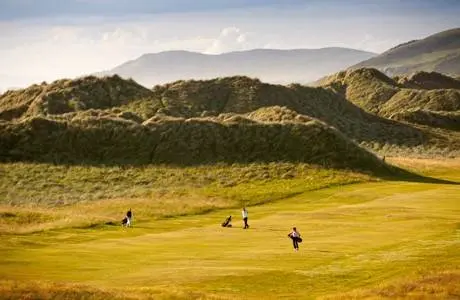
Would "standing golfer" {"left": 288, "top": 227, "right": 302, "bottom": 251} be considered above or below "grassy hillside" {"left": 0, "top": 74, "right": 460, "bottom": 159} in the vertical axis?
below

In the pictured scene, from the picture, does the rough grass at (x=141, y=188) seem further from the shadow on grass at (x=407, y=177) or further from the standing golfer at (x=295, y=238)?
the standing golfer at (x=295, y=238)

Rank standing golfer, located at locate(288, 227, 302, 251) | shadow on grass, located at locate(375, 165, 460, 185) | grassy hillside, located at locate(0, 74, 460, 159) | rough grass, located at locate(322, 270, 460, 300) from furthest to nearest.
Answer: grassy hillside, located at locate(0, 74, 460, 159)
shadow on grass, located at locate(375, 165, 460, 185)
standing golfer, located at locate(288, 227, 302, 251)
rough grass, located at locate(322, 270, 460, 300)

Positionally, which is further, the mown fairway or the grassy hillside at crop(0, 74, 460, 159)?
the grassy hillside at crop(0, 74, 460, 159)

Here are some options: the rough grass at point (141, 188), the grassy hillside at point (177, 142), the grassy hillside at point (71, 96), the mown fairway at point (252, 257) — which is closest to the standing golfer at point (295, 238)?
the mown fairway at point (252, 257)

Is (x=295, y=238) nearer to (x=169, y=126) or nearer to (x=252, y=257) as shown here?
(x=252, y=257)

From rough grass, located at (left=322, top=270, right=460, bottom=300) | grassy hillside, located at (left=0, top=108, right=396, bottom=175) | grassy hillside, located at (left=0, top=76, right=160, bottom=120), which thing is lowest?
rough grass, located at (left=322, top=270, right=460, bottom=300)

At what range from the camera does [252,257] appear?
4100 centimetres

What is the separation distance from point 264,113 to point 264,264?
377 ft

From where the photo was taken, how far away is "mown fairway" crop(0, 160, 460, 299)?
32344 mm

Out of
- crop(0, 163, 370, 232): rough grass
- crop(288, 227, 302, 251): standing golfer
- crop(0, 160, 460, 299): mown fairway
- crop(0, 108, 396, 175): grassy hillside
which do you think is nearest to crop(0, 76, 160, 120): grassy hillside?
crop(0, 108, 396, 175): grassy hillside

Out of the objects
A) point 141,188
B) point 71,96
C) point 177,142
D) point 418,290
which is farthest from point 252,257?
point 71,96

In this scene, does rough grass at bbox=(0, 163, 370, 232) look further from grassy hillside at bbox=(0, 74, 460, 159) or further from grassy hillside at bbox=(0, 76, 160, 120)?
grassy hillside at bbox=(0, 76, 160, 120)

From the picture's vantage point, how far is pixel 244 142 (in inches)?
4621

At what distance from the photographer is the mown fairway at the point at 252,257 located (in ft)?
106
